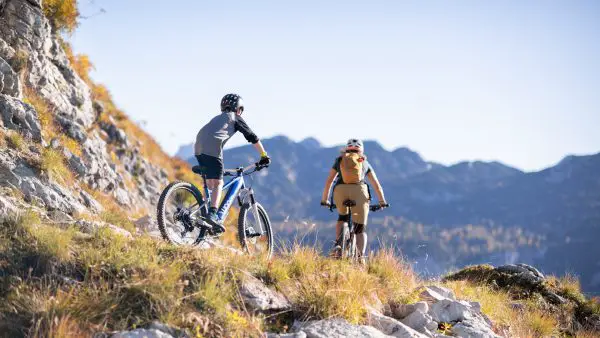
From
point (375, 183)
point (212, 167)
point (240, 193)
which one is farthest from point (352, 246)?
point (212, 167)

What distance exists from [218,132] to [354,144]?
268 centimetres

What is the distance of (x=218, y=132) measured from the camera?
8.52m

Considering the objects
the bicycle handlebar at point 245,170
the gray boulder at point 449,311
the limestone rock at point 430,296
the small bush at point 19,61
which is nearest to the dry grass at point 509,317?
the gray boulder at point 449,311

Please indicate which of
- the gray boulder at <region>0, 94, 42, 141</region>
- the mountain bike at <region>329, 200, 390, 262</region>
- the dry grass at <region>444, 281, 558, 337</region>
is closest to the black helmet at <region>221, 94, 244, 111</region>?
the mountain bike at <region>329, 200, 390, 262</region>

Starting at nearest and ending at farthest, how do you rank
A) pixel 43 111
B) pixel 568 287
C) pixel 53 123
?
pixel 43 111 < pixel 568 287 < pixel 53 123

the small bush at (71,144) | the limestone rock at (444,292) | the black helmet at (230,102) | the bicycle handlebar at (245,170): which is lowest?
the limestone rock at (444,292)

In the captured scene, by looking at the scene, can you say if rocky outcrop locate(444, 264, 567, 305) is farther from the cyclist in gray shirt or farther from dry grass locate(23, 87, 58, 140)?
dry grass locate(23, 87, 58, 140)

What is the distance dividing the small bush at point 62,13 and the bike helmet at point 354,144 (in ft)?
40.8

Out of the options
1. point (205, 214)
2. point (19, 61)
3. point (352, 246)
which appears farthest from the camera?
point (19, 61)

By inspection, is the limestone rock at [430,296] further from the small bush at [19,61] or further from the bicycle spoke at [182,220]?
the small bush at [19,61]

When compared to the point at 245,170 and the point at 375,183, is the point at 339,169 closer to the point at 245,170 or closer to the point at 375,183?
the point at 375,183

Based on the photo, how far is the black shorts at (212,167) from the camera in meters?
8.46

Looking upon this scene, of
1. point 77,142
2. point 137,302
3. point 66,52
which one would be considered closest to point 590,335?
point 137,302

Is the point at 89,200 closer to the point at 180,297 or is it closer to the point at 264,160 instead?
the point at 264,160
